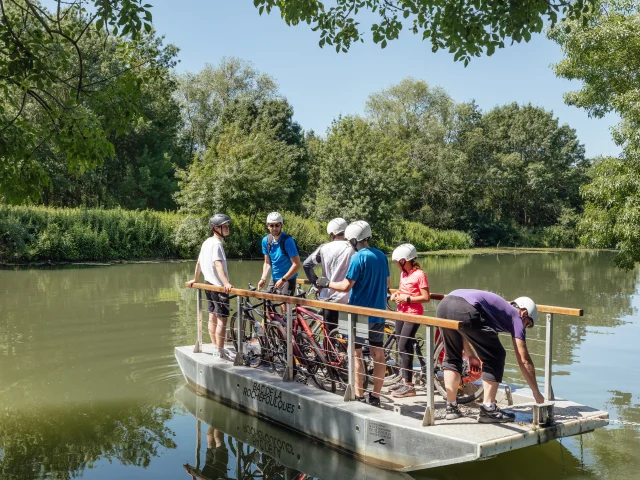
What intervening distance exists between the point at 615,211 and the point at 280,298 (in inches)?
441

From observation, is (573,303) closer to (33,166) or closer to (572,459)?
(572,459)

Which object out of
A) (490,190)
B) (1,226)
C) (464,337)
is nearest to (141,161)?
(1,226)

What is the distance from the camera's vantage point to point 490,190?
57781mm

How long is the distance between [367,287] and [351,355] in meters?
0.69

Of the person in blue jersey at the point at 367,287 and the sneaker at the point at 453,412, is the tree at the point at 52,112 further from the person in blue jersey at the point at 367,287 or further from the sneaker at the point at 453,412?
the sneaker at the point at 453,412

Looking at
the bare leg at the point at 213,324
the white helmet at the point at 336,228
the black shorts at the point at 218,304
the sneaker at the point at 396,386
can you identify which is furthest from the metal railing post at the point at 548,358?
the bare leg at the point at 213,324

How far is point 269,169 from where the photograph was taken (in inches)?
1358

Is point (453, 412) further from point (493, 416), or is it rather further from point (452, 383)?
point (493, 416)

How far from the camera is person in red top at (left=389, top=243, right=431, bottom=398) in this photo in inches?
282

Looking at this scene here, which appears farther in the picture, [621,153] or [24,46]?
[621,153]

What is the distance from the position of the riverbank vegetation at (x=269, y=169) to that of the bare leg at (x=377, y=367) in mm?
3846

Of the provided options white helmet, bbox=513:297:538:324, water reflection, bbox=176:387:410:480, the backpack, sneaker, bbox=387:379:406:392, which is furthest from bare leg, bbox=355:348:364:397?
the backpack

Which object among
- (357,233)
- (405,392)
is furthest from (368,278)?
(405,392)

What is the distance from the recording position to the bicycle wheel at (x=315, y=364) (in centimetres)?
745
